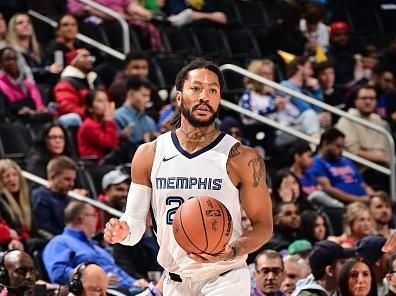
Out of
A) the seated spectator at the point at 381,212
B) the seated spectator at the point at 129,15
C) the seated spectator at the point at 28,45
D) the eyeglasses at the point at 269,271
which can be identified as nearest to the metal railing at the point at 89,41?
the seated spectator at the point at 129,15

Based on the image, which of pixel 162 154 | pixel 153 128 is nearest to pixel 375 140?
pixel 153 128

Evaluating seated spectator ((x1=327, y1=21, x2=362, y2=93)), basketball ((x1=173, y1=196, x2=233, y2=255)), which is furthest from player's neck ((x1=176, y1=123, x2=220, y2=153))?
seated spectator ((x1=327, y1=21, x2=362, y2=93))

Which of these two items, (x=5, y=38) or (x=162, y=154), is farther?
(x=5, y=38)

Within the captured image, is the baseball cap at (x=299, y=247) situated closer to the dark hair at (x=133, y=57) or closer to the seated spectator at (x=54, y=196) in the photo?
the seated spectator at (x=54, y=196)

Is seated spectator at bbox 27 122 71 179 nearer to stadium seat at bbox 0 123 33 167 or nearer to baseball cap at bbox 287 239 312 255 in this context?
stadium seat at bbox 0 123 33 167

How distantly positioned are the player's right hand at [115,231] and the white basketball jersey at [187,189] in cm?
19

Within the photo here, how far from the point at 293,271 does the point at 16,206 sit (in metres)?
1.97

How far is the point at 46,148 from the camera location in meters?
10.2

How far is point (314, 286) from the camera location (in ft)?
26.0

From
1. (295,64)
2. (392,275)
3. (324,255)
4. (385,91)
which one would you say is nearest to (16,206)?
(324,255)

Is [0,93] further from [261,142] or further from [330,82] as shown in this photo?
[330,82]

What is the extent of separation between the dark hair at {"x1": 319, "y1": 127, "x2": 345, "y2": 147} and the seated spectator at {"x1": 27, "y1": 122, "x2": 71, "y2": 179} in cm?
255

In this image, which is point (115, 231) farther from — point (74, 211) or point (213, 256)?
point (74, 211)

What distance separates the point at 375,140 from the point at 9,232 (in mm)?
4702
